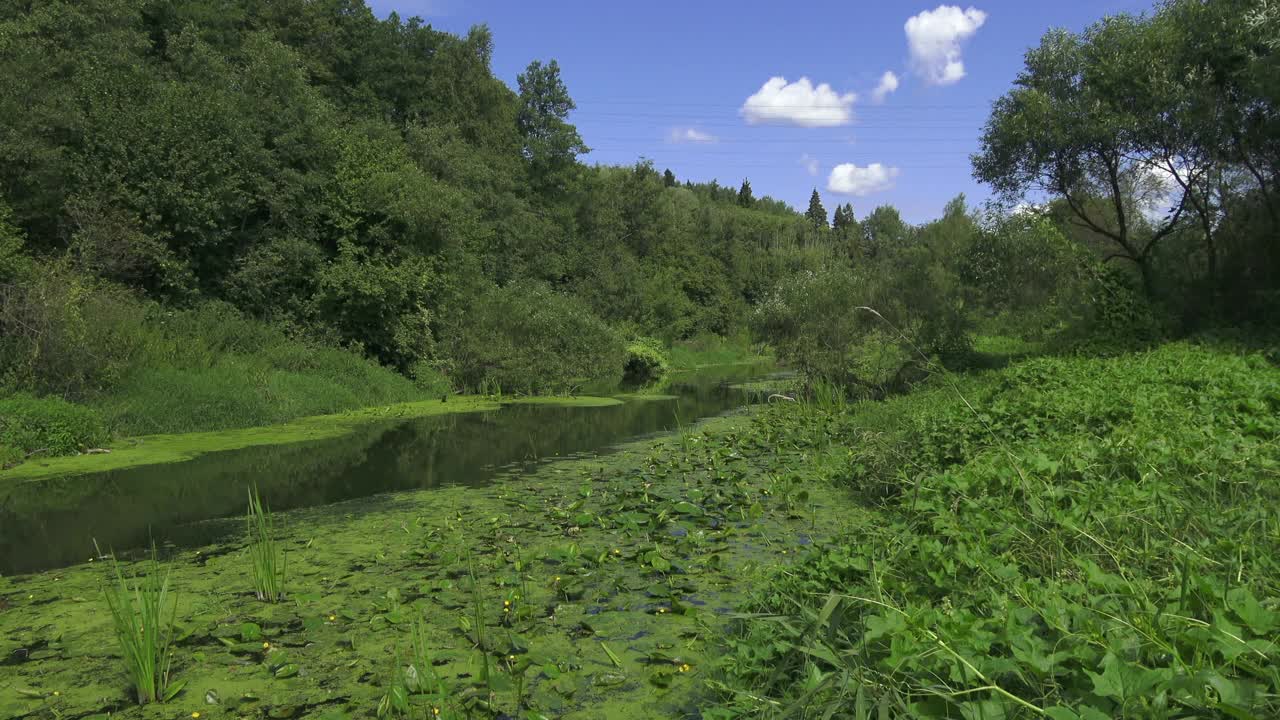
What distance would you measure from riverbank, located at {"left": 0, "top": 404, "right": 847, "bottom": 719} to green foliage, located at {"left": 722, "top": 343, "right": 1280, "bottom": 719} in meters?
0.87

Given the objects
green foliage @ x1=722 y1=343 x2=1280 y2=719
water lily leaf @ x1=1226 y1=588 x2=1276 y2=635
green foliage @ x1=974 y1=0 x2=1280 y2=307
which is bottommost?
green foliage @ x1=722 y1=343 x2=1280 y2=719

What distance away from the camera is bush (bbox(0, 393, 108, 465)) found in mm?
11977

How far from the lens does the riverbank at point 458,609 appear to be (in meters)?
4.35

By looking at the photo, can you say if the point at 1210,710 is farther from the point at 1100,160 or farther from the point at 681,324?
the point at 681,324

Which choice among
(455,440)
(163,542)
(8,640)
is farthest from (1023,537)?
(455,440)

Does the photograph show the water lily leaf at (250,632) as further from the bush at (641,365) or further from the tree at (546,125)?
the tree at (546,125)

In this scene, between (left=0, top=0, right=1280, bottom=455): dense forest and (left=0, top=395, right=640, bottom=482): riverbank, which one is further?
(left=0, top=0, right=1280, bottom=455): dense forest

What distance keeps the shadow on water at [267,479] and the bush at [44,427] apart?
1543mm

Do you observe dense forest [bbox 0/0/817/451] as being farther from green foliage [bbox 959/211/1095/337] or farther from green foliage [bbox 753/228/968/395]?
green foliage [bbox 959/211/1095/337]

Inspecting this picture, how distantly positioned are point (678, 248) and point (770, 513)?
56.1m

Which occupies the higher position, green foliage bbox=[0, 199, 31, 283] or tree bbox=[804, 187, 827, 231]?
tree bbox=[804, 187, 827, 231]

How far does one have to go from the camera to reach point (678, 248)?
6316 cm

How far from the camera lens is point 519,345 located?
26.0 metres

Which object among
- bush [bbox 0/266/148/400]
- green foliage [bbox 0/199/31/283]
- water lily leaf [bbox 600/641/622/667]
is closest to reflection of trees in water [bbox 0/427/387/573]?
bush [bbox 0/266/148/400]
